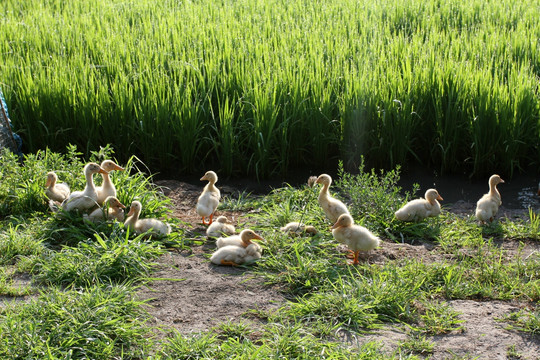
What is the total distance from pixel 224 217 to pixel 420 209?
5.74 feet

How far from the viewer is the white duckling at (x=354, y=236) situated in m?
5.48

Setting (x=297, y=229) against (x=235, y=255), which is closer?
(x=235, y=255)

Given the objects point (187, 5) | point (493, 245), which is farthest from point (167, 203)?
point (187, 5)

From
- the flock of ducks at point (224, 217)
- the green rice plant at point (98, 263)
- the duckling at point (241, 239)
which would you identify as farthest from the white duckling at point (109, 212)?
the duckling at point (241, 239)

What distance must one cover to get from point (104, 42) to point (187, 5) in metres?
2.64

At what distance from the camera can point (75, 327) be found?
4387 millimetres

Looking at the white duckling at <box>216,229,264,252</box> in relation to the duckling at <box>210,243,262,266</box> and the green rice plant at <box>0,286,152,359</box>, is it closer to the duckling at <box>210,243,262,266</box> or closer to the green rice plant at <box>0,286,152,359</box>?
the duckling at <box>210,243,262,266</box>

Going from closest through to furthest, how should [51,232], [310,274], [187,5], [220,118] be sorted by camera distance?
1. [310,274]
2. [51,232]
3. [220,118]
4. [187,5]

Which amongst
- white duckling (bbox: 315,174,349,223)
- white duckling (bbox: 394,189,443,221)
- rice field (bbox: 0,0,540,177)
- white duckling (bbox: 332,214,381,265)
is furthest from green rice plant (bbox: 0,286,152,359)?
rice field (bbox: 0,0,540,177)

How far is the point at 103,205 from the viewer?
20.1ft

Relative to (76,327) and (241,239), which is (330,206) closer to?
(241,239)

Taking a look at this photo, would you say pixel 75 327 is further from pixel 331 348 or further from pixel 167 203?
pixel 167 203

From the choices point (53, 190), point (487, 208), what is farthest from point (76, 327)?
point (487, 208)

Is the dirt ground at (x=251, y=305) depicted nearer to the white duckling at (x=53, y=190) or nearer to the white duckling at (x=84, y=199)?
the white duckling at (x=84, y=199)
